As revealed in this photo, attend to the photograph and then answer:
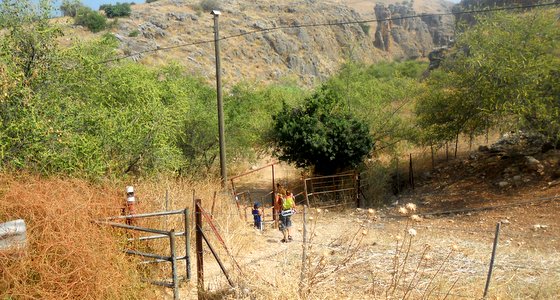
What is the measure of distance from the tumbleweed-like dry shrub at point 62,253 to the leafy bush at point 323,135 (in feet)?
36.4

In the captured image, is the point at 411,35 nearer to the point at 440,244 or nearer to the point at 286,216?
the point at 440,244

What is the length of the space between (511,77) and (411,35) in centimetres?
8891

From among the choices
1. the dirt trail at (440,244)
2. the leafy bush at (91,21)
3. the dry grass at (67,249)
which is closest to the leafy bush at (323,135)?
the dirt trail at (440,244)

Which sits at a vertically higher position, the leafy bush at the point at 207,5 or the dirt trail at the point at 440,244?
the leafy bush at the point at 207,5

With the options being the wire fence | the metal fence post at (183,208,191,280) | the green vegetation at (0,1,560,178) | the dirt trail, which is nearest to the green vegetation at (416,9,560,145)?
the green vegetation at (0,1,560,178)

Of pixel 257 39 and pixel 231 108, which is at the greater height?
pixel 257 39

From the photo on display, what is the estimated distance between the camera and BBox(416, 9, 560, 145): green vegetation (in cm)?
1336

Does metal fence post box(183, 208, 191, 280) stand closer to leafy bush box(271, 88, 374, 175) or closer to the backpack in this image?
the backpack

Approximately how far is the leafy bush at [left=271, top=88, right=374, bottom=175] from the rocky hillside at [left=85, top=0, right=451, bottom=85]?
71.6ft

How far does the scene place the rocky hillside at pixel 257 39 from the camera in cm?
4962

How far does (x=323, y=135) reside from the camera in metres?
16.8

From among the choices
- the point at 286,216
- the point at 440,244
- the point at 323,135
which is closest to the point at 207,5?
the point at 323,135

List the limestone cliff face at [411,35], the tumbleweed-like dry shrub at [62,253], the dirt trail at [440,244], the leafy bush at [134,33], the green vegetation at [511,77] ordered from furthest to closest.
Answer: the limestone cliff face at [411,35]
the leafy bush at [134,33]
the green vegetation at [511,77]
the dirt trail at [440,244]
the tumbleweed-like dry shrub at [62,253]

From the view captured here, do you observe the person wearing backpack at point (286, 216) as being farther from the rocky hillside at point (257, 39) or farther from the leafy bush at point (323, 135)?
the rocky hillside at point (257, 39)
